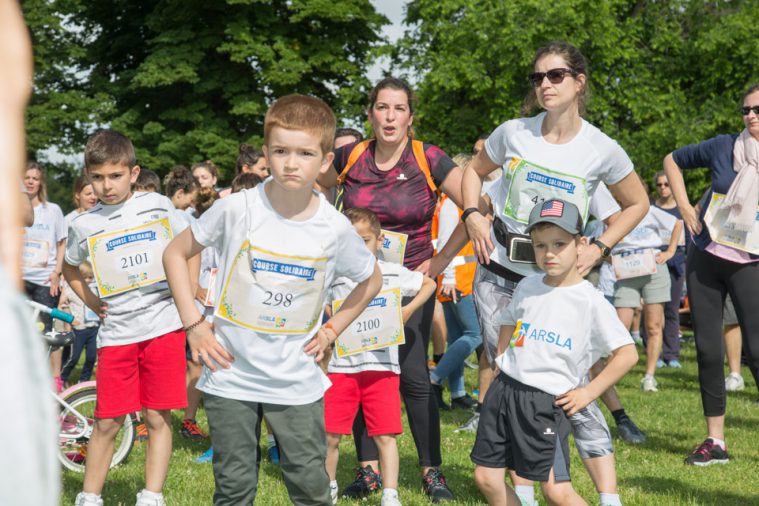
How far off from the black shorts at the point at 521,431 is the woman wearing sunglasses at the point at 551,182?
43cm

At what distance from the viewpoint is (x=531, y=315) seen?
14.3ft

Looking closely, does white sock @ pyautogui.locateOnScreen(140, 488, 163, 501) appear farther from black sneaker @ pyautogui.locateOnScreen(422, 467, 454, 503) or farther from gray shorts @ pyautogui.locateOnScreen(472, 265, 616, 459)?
gray shorts @ pyautogui.locateOnScreen(472, 265, 616, 459)

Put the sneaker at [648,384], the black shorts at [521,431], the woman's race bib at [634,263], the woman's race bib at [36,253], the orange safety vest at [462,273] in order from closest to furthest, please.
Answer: the black shorts at [521,431]
the orange safety vest at [462,273]
the woman's race bib at [36,253]
the sneaker at [648,384]
the woman's race bib at [634,263]

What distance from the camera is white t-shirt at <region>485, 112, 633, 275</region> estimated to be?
472cm

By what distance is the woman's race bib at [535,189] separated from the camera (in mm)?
4695

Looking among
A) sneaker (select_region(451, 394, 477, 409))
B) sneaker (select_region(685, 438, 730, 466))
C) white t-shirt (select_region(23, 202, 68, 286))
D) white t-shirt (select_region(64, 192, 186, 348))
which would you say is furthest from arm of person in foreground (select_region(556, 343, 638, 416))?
white t-shirt (select_region(23, 202, 68, 286))

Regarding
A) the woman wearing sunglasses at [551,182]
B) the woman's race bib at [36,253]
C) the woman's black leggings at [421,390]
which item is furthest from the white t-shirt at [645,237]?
the woman's race bib at [36,253]

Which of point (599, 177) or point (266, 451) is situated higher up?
point (599, 177)

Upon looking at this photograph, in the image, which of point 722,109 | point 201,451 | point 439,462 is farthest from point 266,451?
point 722,109

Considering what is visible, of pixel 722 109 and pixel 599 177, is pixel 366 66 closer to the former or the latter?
pixel 722 109

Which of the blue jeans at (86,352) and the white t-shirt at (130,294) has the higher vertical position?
the white t-shirt at (130,294)

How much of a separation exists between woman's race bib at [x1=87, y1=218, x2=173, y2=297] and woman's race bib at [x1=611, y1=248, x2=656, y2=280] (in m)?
6.84

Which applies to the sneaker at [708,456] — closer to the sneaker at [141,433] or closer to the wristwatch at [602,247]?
the wristwatch at [602,247]

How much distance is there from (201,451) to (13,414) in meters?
6.47
